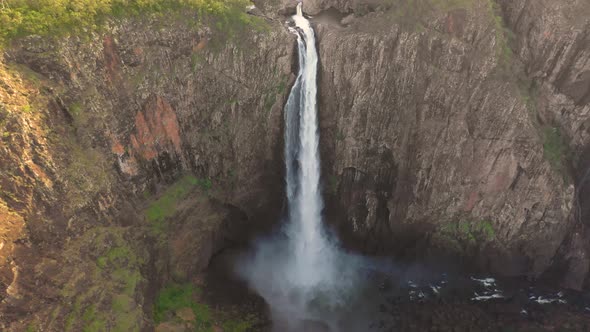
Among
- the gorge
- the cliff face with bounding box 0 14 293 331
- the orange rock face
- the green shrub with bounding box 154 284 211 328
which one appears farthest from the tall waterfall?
the orange rock face

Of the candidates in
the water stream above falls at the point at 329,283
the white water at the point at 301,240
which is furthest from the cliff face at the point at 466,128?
the water stream above falls at the point at 329,283

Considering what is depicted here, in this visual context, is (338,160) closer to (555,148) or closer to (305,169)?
(305,169)

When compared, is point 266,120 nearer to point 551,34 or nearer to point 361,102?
point 361,102

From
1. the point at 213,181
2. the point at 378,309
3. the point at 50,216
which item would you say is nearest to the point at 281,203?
the point at 213,181

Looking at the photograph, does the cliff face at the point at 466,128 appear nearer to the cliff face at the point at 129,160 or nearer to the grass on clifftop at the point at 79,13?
the cliff face at the point at 129,160

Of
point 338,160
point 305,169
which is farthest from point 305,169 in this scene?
point 338,160
